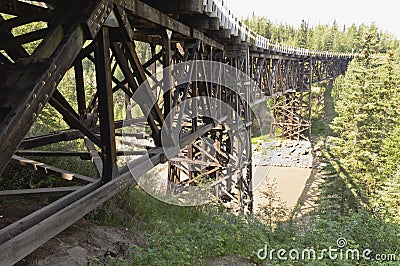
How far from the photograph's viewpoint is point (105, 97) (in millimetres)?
3193

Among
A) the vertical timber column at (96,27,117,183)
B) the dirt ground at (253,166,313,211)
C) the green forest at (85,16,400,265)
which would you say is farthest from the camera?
the dirt ground at (253,166,313,211)

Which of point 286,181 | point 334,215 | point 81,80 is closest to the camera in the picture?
point 81,80

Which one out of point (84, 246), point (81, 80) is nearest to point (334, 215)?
point (84, 246)

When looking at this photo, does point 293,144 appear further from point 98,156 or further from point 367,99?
point 98,156

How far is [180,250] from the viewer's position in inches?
205

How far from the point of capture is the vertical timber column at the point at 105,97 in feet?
10.2

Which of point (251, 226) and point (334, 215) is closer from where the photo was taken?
point (251, 226)

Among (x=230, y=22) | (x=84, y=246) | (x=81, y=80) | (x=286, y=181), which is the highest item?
(x=230, y=22)

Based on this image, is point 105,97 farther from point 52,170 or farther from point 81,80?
point 81,80

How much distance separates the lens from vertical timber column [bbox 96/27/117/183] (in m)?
3.09

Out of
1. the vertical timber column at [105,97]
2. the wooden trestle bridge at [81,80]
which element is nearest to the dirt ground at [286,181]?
the wooden trestle bridge at [81,80]

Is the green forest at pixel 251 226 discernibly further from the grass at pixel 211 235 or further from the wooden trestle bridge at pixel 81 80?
the wooden trestle bridge at pixel 81 80

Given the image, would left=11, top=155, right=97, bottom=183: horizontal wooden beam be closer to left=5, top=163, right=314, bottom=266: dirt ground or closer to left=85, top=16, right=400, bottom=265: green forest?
left=5, top=163, right=314, bottom=266: dirt ground

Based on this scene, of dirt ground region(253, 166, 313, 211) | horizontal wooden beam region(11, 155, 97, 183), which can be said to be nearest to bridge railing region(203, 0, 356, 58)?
horizontal wooden beam region(11, 155, 97, 183)
